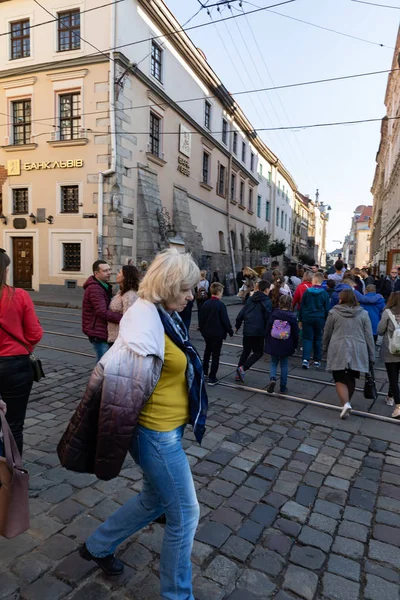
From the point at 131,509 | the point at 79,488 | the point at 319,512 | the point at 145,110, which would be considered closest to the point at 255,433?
the point at 319,512

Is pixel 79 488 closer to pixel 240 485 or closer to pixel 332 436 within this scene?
pixel 240 485

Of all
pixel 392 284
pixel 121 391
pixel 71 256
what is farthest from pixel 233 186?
pixel 121 391

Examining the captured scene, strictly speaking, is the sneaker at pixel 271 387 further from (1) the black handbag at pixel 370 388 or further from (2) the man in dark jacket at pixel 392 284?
(2) the man in dark jacket at pixel 392 284

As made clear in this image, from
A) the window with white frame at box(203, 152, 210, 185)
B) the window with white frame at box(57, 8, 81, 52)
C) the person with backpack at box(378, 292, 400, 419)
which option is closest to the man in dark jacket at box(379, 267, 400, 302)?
the person with backpack at box(378, 292, 400, 419)

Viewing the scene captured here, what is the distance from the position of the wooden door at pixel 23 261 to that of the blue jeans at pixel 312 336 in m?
15.0

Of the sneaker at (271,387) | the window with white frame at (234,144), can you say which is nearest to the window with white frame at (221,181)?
the window with white frame at (234,144)

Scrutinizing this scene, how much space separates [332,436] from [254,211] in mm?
34298

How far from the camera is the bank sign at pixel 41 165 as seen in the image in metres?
17.7

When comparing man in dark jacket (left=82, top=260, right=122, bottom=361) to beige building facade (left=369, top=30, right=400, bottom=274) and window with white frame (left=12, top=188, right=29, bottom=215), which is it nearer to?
beige building facade (left=369, top=30, right=400, bottom=274)

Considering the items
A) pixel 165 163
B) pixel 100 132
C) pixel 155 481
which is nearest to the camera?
pixel 155 481

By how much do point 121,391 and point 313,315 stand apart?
6.68m

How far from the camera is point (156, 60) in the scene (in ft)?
64.6

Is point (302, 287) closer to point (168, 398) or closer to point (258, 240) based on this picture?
point (168, 398)

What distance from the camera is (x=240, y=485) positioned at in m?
3.61
